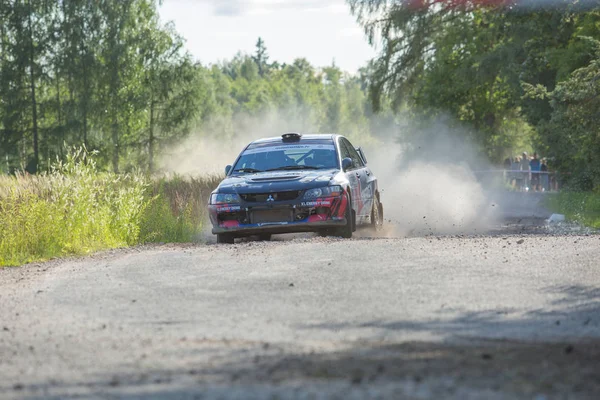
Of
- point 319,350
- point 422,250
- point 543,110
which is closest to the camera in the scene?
point 319,350

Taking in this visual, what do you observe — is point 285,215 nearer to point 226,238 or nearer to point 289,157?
point 226,238

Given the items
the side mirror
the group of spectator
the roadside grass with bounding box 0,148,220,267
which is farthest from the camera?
the group of spectator

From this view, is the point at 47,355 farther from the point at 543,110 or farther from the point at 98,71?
the point at 98,71

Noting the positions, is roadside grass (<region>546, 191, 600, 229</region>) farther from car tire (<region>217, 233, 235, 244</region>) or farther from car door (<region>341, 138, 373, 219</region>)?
car tire (<region>217, 233, 235, 244</region>)

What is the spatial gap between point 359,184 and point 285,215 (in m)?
1.99

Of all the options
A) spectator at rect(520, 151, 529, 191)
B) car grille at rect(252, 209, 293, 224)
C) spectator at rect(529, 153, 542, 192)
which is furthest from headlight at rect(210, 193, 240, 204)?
spectator at rect(520, 151, 529, 191)

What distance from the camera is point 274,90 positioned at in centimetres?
17050

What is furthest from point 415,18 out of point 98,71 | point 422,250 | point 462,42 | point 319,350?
point 319,350

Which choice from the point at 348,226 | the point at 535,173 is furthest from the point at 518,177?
the point at 348,226

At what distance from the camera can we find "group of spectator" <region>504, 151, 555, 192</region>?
45.3 m

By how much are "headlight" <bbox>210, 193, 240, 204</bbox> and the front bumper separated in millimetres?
68

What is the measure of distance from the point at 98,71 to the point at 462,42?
2022 centimetres

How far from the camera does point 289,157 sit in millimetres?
17922

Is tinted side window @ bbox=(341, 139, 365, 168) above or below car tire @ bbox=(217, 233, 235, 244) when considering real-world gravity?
above
